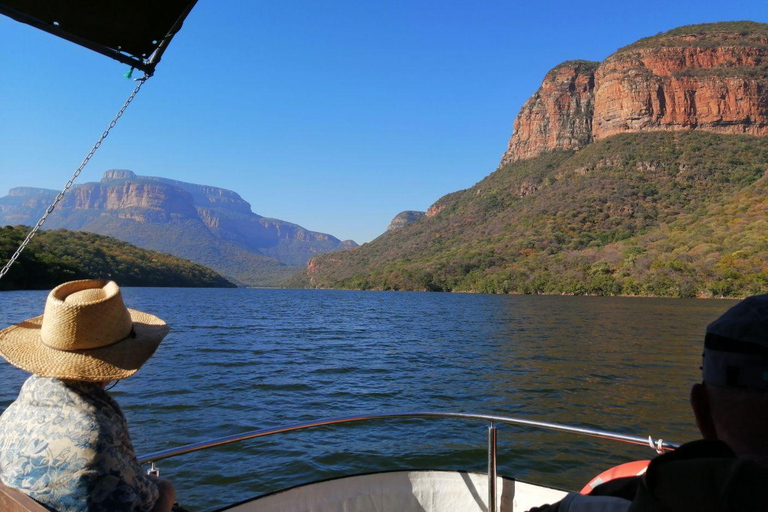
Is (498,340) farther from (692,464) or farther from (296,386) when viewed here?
(692,464)

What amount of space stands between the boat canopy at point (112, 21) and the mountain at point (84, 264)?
35600mm

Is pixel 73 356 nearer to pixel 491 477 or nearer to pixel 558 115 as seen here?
pixel 491 477

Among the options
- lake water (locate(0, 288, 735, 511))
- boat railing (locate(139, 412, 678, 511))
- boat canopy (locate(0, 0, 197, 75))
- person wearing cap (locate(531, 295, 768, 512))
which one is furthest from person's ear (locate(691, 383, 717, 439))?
lake water (locate(0, 288, 735, 511))

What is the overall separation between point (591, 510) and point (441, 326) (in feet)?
105

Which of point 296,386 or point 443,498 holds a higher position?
point 443,498

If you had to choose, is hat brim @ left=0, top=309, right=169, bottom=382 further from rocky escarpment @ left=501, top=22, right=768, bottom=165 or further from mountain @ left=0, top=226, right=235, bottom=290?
rocky escarpment @ left=501, top=22, right=768, bottom=165

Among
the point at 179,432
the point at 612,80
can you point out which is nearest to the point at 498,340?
the point at 179,432

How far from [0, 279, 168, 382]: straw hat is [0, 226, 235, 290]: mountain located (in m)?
36.3

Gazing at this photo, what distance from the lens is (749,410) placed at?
0.85 meters

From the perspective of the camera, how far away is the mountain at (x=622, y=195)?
70.1 metres

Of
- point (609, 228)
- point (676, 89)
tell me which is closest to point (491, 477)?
point (609, 228)

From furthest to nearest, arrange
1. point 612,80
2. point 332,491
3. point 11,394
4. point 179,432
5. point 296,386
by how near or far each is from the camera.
Result: point 612,80 → point 296,386 → point 11,394 → point 179,432 → point 332,491

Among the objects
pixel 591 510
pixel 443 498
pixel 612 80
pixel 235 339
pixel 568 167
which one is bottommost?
pixel 235 339

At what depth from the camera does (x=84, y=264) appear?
2904 inches
